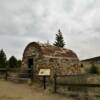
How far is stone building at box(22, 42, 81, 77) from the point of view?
17641 millimetres

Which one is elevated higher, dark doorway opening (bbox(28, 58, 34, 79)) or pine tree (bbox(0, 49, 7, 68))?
pine tree (bbox(0, 49, 7, 68))

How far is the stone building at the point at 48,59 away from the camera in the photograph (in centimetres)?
1764

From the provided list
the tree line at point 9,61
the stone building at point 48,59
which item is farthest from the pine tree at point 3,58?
the stone building at point 48,59

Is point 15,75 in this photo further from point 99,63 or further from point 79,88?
point 99,63

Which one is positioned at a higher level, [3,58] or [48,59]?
[3,58]

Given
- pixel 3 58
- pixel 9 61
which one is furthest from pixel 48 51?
pixel 3 58

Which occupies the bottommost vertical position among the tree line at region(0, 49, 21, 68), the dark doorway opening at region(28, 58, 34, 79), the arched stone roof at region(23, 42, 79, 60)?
the dark doorway opening at region(28, 58, 34, 79)

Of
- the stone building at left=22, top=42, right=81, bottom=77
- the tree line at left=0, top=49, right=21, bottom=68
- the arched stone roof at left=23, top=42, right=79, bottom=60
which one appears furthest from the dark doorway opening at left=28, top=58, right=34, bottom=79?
the tree line at left=0, top=49, right=21, bottom=68

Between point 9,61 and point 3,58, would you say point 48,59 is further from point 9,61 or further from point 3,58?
point 3,58

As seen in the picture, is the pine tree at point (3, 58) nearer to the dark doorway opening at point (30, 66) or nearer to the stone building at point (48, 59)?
the stone building at point (48, 59)

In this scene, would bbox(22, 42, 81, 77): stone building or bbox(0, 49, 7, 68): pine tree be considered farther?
bbox(0, 49, 7, 68): pine tree

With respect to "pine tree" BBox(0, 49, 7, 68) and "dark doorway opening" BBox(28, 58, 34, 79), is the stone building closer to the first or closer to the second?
"dark doorway opening" BBox(28, 58, 34, 79)

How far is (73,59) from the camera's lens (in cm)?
2066

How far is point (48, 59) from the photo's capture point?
→ 17594 millimetres
